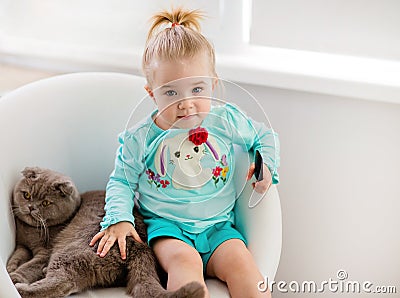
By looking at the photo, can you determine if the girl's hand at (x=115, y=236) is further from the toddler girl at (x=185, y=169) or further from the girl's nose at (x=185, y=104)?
the girl's nose at (x=185, y=104)

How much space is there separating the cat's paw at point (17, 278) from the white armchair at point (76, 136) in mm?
72

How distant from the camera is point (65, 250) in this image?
50.2 inches

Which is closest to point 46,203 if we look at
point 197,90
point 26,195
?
point 26,195

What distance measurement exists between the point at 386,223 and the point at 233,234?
473 mm

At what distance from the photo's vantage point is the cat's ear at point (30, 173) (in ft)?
4.51

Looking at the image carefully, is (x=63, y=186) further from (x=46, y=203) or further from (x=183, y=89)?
(x=183, y=89)

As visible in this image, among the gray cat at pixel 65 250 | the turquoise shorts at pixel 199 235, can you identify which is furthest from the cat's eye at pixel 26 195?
the turquoise shorts at pixel 199 235

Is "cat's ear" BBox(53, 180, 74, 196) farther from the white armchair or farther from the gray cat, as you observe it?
the white armchair

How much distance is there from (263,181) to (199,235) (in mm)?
180

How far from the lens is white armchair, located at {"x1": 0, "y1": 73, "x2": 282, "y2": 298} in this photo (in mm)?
1328

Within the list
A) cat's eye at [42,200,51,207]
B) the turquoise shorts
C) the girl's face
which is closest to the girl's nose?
the girl's face

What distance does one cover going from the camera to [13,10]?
1857 millimetres

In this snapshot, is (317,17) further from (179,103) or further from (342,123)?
(179,103)

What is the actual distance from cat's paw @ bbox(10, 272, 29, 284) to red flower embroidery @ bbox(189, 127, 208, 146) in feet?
1.43
